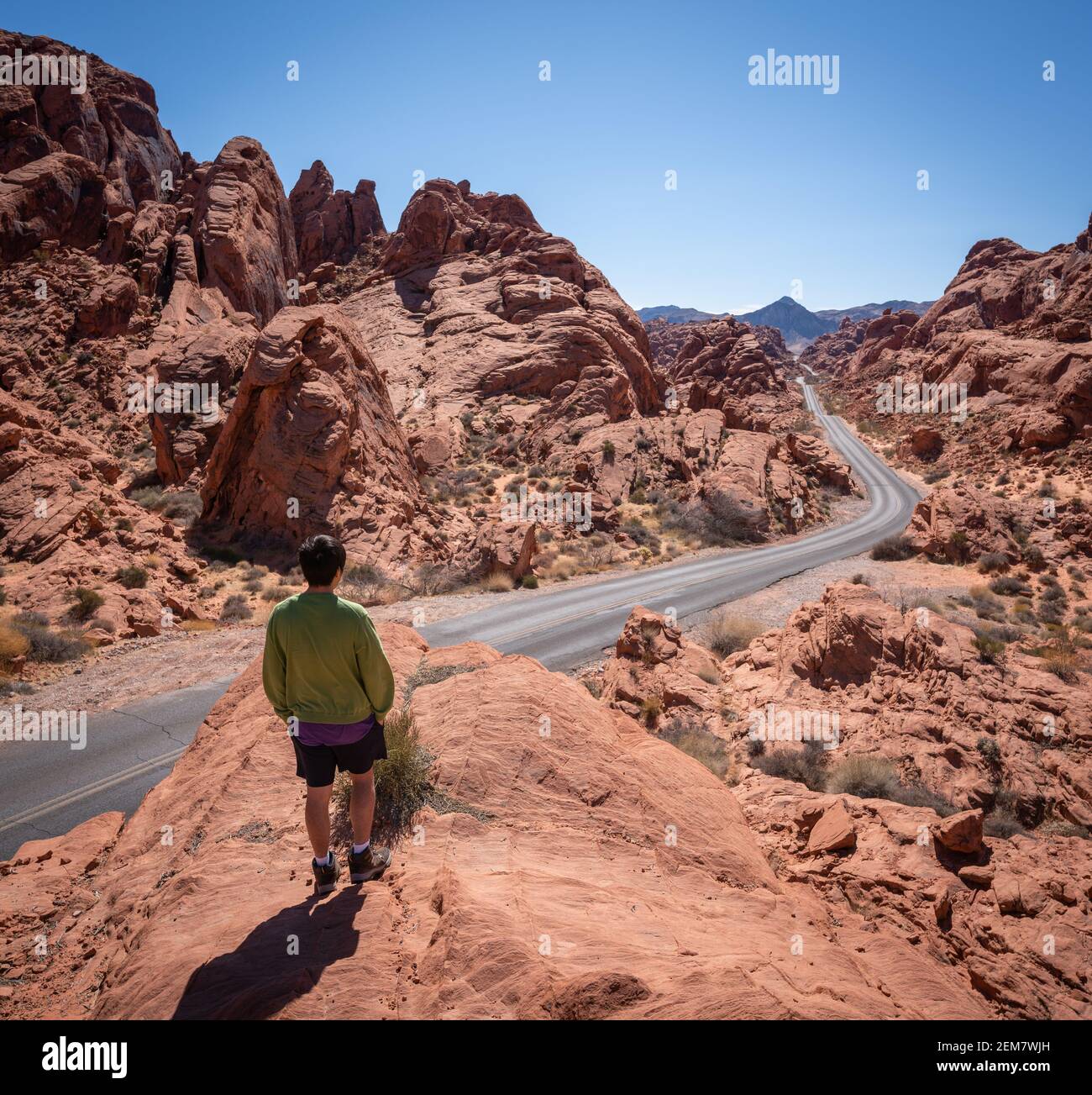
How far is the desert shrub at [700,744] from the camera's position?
7791 millimetres

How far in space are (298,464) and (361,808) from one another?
18.0m

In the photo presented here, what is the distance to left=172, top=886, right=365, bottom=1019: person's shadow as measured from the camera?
95.2 inches

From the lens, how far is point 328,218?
205 feet

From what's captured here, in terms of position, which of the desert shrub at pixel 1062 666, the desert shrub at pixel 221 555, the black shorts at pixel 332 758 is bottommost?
the desert shrub at pixel 1062 666

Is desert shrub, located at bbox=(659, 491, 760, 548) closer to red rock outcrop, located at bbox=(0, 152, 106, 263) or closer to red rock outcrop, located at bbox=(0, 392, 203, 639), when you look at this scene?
red rock outcrop, located at bbox=(0, 392, 203, 639)

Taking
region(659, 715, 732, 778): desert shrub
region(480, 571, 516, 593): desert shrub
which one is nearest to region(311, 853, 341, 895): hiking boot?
region(659, 715, 732, 778): desert shrub

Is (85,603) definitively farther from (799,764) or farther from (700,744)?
(799,764)

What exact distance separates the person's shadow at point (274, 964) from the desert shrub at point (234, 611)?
1341 cm

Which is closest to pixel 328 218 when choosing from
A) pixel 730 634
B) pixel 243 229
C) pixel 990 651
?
pixel 243 229

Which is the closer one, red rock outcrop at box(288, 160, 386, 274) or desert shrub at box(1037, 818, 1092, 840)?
desert shrub at box(1037, 818, 1092, 840)

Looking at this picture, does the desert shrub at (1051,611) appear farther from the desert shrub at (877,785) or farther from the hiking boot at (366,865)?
the hiking boot at (366,865)

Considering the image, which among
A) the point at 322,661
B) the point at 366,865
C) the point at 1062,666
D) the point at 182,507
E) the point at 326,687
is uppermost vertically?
the point at 182,507

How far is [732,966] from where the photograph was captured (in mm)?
2744

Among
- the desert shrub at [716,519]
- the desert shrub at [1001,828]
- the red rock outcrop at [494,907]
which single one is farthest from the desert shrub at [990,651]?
the desert shrub at [716,519]
